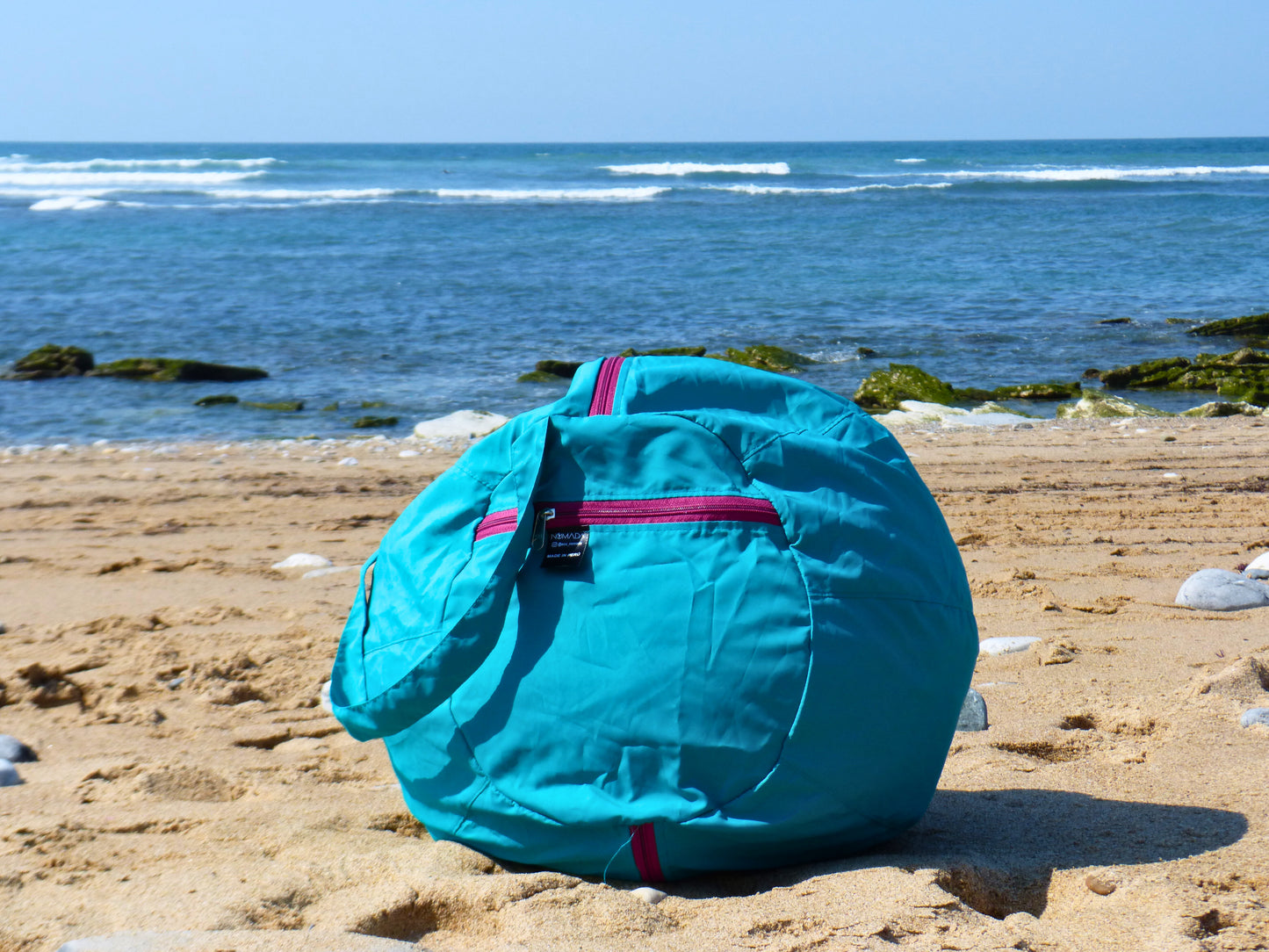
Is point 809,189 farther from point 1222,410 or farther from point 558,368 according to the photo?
point 1222,410

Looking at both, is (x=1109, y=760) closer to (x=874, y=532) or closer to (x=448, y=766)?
(x=874, y=532)

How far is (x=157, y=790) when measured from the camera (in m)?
2.95

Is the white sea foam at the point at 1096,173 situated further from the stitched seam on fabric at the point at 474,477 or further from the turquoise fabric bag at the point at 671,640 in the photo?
the stitched seam on fabric at the point at 474,477

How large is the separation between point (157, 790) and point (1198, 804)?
272 centimetres

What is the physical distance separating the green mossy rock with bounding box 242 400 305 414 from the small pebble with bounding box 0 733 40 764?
7.29 metres

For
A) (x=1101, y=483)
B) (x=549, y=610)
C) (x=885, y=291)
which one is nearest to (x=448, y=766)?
(x=549, y=610)

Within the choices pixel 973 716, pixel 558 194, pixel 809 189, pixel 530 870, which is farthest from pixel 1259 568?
pixel 809 189

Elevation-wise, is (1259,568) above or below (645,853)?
below

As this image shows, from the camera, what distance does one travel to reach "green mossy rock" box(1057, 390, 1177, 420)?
33.0ft

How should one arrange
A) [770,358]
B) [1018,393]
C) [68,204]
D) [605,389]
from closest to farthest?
[605,389]
[1018,393]
[770,358]
[68,204]

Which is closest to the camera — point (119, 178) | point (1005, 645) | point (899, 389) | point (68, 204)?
point (1005, 645)

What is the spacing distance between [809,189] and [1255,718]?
4283 cm

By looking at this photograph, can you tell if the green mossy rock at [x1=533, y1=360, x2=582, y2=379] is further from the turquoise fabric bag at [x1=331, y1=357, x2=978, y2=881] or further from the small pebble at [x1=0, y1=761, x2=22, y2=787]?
the turquoise fabric bag at [x1=331, y1=357, x2=978, y2=881]

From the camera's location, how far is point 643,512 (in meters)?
2.21
